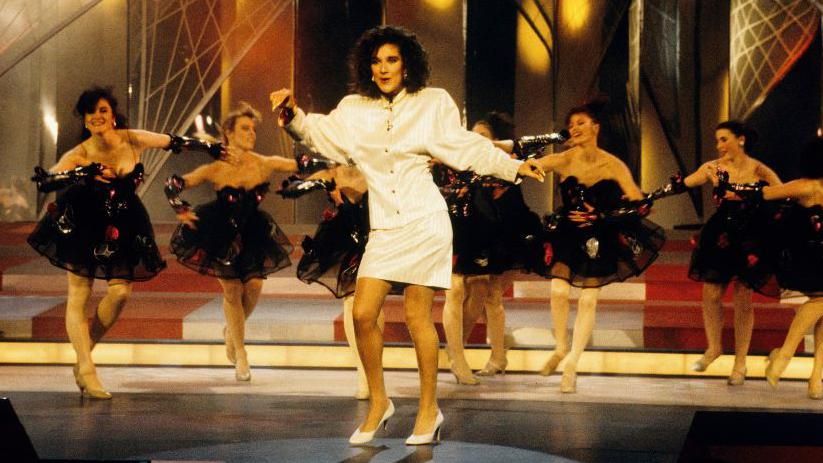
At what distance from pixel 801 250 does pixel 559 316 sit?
1418 millimetres

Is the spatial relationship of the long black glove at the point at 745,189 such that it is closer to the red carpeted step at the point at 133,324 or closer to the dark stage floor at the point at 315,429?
the dark stage floor at the point at 315,429

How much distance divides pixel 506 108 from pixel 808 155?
5166mm

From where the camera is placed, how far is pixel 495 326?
25.0 feet

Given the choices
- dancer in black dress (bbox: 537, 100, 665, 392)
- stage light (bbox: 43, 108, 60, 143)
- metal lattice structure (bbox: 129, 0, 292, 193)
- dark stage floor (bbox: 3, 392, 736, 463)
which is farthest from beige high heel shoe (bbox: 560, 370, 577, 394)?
stage light (bbox: 43, 108, 60, 143)

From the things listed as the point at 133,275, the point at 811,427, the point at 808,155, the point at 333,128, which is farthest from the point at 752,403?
the point at 133,275

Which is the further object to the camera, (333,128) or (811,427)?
(333,128)

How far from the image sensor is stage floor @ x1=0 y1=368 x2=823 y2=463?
484 centimetres

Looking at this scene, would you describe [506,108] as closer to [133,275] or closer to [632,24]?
[632,24]

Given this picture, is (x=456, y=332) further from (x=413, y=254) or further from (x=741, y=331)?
(x=413, y=254)

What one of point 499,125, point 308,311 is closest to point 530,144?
point 499,125

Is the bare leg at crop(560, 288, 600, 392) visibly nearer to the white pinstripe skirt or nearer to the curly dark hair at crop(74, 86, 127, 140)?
the white pinstripe skirt

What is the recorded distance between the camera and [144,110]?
12047 millimetres

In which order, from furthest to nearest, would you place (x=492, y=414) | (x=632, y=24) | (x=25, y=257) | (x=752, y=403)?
(x=632, y=24) < (x=25, y=257) < (x=752, y=403) < (x=492, y=414)

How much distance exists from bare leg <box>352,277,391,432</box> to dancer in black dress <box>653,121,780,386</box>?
284 cm
